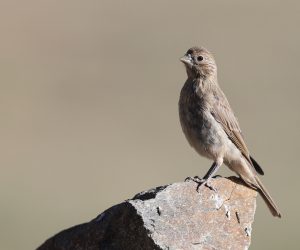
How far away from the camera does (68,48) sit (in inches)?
1384

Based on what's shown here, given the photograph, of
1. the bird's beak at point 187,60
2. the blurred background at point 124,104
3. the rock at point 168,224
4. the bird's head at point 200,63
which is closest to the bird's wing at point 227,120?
the bird's head at point 200,63

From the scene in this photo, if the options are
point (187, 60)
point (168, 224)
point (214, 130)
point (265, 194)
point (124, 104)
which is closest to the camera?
point (168, 224)

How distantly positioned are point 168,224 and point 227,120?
2735mm

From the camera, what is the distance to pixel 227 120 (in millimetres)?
11273

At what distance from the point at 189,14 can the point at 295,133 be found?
1351 centimetres

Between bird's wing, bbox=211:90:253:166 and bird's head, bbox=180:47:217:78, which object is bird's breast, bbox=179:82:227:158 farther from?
bird's head, bbox=180:47:217:78

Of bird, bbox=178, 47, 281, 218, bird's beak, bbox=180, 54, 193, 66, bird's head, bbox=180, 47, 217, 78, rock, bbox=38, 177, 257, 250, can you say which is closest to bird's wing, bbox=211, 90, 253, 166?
bird, bbox=178, 47, 281, 218

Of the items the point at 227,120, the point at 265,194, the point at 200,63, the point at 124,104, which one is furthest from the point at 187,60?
the point at 124,104

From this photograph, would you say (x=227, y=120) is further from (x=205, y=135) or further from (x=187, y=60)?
(x=187, y=60)

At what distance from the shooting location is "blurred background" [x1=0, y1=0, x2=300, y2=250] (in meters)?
21.8

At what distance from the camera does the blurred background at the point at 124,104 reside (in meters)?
21.8

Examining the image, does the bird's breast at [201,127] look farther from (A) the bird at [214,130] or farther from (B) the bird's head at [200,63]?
(B) the bird's head at [200,63]

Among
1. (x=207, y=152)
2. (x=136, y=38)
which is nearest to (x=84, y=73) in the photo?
(x=136, y=38)

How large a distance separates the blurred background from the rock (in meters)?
8.91
